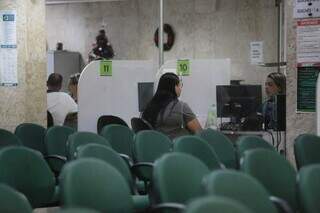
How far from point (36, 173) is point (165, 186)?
3.43 ft

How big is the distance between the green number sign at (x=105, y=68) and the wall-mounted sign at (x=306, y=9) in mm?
2203

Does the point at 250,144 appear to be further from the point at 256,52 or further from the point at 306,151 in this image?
the point at 256,52

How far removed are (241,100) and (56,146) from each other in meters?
2.49

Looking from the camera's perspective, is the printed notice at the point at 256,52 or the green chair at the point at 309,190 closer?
the green chair at the point at 309,190

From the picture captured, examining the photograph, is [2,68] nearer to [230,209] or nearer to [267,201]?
[267,201]

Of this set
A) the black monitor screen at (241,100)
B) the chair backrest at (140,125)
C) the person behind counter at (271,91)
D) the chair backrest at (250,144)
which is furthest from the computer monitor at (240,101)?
the chair backrest at (250,144)

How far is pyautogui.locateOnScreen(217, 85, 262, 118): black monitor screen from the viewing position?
23.0ft

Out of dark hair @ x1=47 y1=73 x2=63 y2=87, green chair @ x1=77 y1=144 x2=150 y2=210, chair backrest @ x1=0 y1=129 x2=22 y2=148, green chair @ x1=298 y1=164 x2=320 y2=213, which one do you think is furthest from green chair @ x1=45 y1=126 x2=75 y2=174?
green chair @ x1=298 y1=164 x2=320 y2=213

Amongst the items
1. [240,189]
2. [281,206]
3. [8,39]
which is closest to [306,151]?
[281,206]

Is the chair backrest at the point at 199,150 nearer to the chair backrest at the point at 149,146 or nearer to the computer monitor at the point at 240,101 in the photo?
the chair backrest at the point at 149,146

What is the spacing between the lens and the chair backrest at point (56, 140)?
5395 millimetres

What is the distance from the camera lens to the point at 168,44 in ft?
37.8

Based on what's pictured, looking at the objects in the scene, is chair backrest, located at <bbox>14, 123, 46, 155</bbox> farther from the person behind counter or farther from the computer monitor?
the person behind counter

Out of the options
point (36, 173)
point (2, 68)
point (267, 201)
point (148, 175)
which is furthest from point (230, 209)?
point (2, 68)
